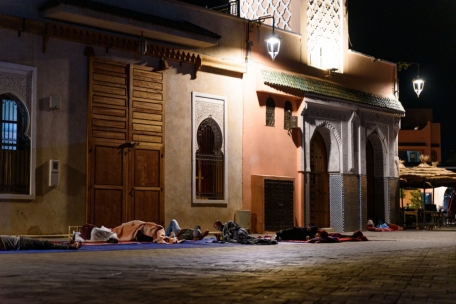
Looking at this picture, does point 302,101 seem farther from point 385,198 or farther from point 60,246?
point 60,246

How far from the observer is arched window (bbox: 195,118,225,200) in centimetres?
1694

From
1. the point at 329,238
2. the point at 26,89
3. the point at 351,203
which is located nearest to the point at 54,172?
the point at 26,89

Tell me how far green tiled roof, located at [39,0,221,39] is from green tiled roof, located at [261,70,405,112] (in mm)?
2306

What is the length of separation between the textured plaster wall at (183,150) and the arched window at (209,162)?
0.25 metres

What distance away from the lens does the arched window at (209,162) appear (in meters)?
16.9

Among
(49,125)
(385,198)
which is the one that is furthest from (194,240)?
(385,198)

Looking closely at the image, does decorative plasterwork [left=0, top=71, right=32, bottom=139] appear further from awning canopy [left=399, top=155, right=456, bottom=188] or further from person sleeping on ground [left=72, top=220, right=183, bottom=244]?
awning canopy [left=399, top=155, right=456, bottom=188]

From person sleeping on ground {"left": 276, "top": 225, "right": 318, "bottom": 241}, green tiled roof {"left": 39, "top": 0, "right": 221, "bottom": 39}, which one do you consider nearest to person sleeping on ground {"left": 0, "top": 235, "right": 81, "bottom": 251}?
person sleeping on ground {"left": 276, "top": 225, "right": 318, "bottom": 241}

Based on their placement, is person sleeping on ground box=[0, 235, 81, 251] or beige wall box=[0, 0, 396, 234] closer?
person sleeping on ground box=[0, 235, 81, 251]

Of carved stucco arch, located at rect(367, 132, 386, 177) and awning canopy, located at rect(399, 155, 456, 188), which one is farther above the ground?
carved stucco arch, located at rect(367, 132, 386, 177)

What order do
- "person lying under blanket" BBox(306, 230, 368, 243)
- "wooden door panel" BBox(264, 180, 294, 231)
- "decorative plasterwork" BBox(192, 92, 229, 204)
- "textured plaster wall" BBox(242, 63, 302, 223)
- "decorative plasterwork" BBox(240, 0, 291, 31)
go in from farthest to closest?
"decorative plasterwork" BBox(240, 0, 291, 31) < "wooden door panel" BBox(264, 180, 294, 231) < "textured plaster wall" BBox(242, 63, 302, 223) < "decorative plasterwork" BBox(192, 92, 229, 204) < "person lying under blanket" BBox(306, 230, 368, 243)

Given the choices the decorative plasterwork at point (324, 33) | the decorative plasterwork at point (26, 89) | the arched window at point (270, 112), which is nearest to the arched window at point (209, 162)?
the arched window at point (270, 112)

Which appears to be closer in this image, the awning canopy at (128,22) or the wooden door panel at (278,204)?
the awning canopy at (128,22)

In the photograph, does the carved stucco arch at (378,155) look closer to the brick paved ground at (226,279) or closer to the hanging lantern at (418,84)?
the hanging lantern at (418,84)
